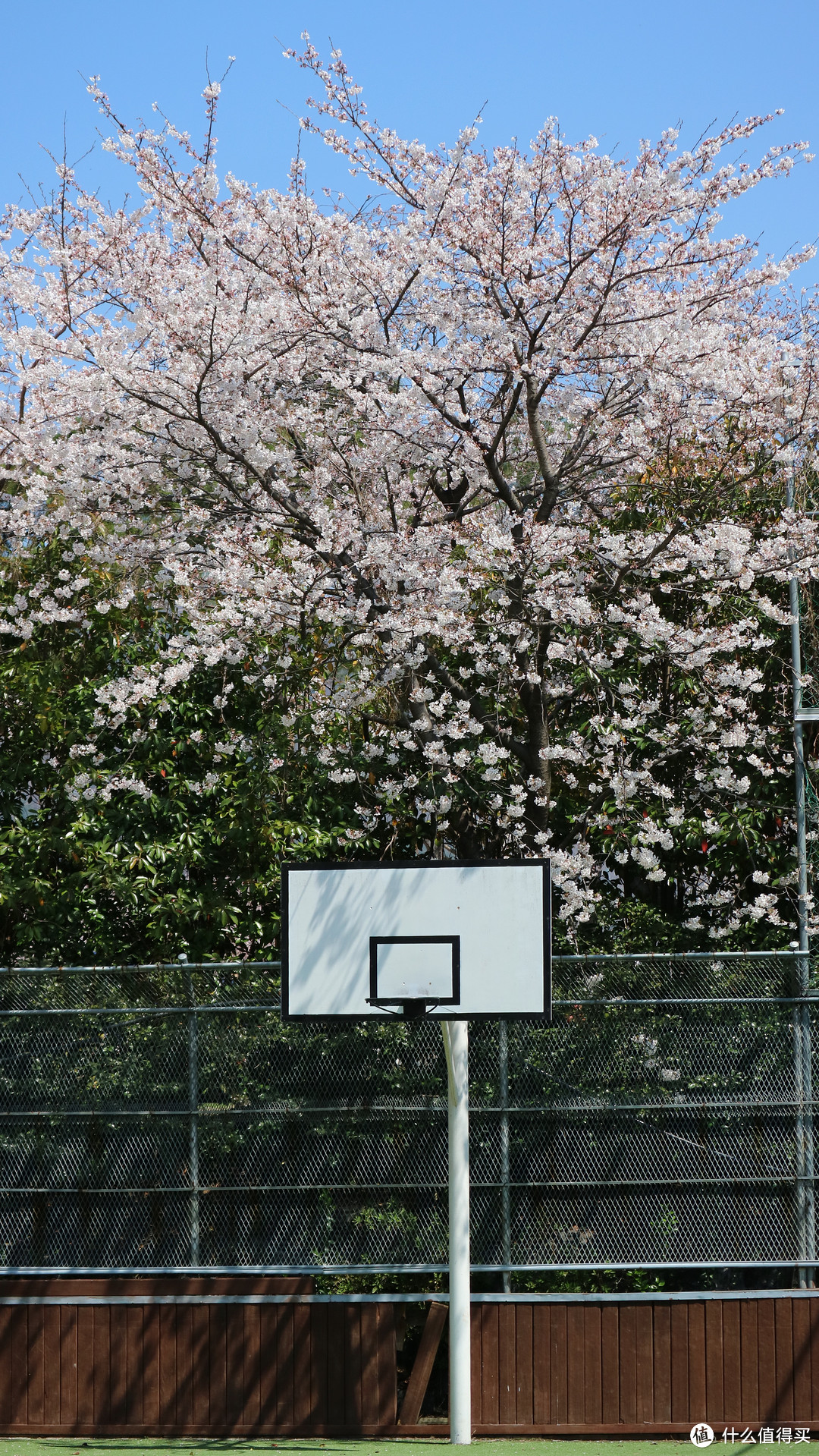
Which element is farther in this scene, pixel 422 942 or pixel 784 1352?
pixel 784 1352

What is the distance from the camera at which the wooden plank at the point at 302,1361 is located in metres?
6.28

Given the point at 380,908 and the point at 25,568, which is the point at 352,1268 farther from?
the point at 25,568

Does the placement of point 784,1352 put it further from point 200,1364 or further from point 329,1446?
point 200,1364

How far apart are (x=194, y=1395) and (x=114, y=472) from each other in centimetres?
584

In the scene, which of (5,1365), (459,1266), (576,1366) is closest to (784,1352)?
(576,1366)

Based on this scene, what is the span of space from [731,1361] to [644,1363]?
0.48 metres

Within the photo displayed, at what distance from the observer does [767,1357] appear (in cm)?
625

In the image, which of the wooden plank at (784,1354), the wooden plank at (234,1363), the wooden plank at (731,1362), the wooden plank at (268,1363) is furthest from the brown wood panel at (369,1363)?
the wooden plank at (784,1354)

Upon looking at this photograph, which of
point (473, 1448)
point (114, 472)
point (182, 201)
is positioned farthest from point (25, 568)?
point (473, 1448)

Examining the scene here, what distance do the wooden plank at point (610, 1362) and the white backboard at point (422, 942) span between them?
1.94 m

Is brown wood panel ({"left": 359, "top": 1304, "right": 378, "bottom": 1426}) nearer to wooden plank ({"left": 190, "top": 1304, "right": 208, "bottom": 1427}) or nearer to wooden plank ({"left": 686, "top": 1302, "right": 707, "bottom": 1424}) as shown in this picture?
wooden plank ({"left": 190, "top": 1304, "right": 208, "bottom": 1427})

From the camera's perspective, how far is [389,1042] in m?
6.55

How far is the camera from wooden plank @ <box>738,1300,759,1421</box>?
20.4 ft

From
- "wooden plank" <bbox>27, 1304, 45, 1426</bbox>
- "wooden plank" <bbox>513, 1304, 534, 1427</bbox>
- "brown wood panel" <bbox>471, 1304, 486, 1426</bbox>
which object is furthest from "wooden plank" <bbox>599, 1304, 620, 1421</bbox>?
"wooden plank" <bbox>27, 1304, 45, 1426</bbox>
